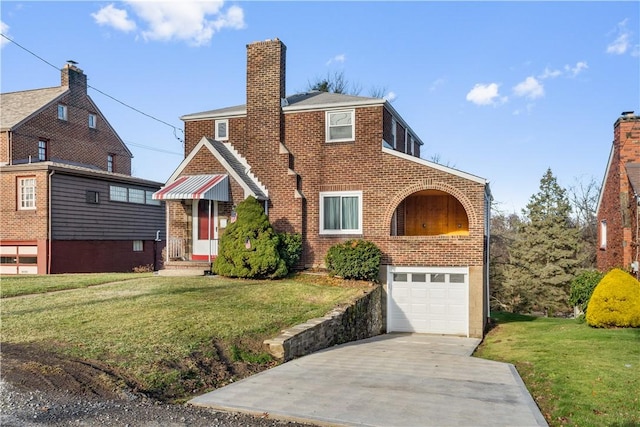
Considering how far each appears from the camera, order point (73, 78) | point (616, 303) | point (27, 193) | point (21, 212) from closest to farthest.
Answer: point (616, 303) < point (21, 212) < point (27, 193) < point (73, 78)

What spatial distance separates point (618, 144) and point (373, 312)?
1125 centimetres

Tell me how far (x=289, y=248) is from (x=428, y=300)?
5.24m

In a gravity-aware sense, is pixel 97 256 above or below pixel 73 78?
below

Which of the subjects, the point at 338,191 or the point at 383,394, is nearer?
the point at 383,394

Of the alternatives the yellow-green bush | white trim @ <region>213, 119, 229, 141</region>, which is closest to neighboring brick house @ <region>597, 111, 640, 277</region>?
the yellow-green bush

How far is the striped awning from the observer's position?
16.8 metres

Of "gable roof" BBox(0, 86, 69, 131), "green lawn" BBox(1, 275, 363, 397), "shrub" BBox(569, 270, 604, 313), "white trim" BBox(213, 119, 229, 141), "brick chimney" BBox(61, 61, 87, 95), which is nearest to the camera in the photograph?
"green lawn" BBox(1, 275, 363, 397)

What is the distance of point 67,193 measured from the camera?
72.4ft

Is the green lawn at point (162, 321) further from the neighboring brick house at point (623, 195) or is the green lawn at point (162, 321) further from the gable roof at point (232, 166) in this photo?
the neighboring brick house at point (623, 195)

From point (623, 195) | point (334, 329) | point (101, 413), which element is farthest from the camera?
point (623, 195)

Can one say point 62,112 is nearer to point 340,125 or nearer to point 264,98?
point 264,98

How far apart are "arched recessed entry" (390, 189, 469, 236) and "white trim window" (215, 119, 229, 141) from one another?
750 centimetres

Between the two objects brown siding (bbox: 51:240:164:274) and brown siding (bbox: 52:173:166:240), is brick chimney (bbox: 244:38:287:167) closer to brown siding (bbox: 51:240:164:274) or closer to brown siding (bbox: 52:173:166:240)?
brown siding (bbox: 52:173:166:240)

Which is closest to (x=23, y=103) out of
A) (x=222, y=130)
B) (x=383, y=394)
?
(x=222, y=130)
